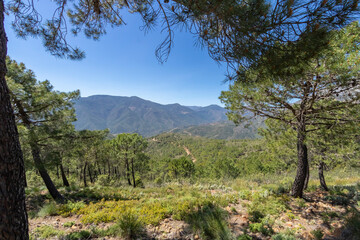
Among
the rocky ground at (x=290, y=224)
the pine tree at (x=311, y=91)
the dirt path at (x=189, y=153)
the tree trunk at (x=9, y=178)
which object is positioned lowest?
the dirt path at (x=189, y=153)

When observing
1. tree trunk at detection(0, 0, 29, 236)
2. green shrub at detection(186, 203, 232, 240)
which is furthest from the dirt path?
tree trunk at detection(0, 0, 29, 236)

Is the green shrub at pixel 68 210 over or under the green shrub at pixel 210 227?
under

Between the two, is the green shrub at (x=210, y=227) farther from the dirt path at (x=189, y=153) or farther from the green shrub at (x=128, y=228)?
the dirt path at (x=189, y=153)

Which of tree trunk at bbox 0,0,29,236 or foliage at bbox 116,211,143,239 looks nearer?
tree trunk at bbox 0,0,29,236

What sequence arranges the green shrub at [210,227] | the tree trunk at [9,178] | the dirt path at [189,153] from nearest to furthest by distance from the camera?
the tree trunk at [9,178]
the green shrub at [210,227]
the dirt path at [189,153]

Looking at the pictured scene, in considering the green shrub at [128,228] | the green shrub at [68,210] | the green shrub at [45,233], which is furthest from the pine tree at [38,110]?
the green shrub at [128,228]

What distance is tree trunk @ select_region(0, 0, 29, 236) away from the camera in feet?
4.64

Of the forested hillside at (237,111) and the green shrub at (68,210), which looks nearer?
the forested hillside at (237,111)

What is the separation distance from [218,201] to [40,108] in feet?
25.9

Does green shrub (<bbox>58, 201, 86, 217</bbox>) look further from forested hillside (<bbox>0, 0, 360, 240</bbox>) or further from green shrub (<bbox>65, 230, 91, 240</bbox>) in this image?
green shrub (<bbox>65, 230, 91, 240</bbox>)

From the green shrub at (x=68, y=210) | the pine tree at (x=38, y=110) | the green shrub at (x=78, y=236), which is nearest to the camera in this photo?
the green shrub at (x=78, y=236)

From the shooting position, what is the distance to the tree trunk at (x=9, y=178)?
141 cm

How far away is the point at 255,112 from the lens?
529 centimetres

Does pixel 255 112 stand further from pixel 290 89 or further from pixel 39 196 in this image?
pixel 39 196
